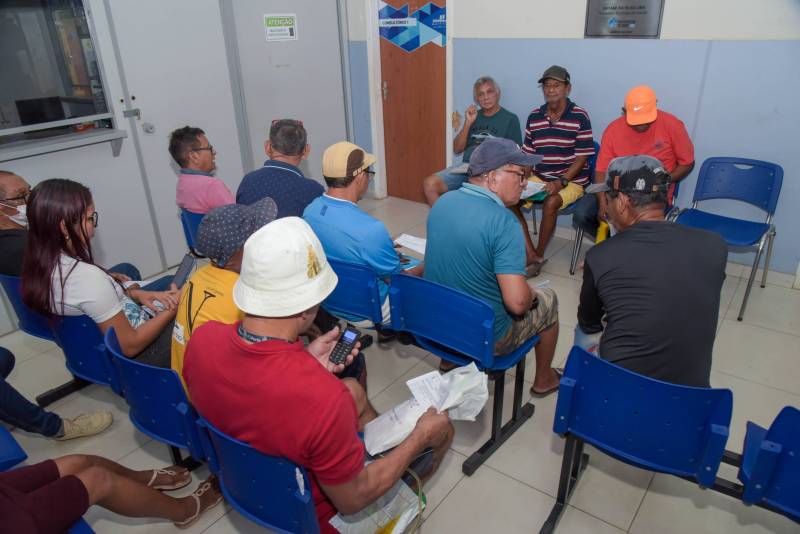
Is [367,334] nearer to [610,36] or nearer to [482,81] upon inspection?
[482,81]

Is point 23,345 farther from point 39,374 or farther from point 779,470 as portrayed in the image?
point 779,470

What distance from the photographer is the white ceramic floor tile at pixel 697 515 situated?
2.06m

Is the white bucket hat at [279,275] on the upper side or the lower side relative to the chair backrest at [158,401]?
upper

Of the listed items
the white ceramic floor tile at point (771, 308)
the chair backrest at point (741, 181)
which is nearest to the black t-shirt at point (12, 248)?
the white ceramic floor tile at point (771, 308)

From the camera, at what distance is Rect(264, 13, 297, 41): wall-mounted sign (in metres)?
4.73

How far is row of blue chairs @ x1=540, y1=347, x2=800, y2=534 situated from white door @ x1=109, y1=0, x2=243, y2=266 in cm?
356

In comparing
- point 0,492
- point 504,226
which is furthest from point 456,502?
point 0,492

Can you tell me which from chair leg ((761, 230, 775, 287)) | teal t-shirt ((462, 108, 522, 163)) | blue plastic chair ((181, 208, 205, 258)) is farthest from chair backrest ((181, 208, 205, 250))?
chair leg ((761, 230, 775, 287))

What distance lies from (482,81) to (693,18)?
5.00 ft

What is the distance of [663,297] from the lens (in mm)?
1708

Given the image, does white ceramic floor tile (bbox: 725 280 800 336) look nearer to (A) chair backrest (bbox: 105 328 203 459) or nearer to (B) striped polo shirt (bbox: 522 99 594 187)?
(B) striped polo shirt (bbox: 522 99 594 187)

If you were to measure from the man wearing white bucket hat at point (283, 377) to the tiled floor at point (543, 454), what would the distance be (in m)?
0.93

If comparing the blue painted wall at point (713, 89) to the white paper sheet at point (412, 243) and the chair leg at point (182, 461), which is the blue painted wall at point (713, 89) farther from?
the chair leg at point (182, 461)

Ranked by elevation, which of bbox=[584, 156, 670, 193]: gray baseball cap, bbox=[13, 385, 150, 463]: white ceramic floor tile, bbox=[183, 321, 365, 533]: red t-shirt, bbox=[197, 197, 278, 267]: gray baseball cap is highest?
bbox=[584, 156, 670, 193]: gray baseball cap
